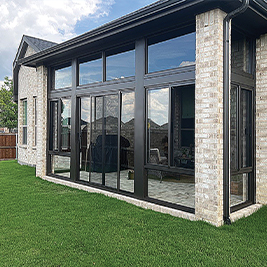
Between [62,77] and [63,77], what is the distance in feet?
0.17

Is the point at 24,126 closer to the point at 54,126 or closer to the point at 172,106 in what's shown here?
the point at 54,126

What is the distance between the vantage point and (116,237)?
11.3 ft

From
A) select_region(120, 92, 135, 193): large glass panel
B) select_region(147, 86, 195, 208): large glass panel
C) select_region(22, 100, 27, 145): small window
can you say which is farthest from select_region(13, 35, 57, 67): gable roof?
select_region(147, 86, 195, 208): large glass panel

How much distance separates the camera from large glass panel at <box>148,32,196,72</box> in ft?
14.5

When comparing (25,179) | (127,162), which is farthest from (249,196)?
(25,179)

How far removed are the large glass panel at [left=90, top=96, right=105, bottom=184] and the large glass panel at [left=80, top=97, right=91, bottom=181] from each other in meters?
0.20

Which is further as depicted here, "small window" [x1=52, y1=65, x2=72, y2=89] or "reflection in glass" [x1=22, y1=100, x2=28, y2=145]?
"reflection in glass" [x1=22, y1=100, x2=28, y2=145]

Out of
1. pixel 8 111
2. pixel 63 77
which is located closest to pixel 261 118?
pixel 63 77

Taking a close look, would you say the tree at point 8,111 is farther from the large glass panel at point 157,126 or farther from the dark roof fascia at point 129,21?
the large glass panel at point 157,126

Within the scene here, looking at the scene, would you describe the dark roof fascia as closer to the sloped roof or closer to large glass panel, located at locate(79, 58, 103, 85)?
large glass panel, located at locate(79, 58, 103, 85)

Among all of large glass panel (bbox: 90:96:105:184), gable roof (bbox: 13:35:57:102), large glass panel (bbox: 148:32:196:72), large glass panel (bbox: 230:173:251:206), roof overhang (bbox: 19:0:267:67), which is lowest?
large glass panel (bbox: 230:173:251:206)

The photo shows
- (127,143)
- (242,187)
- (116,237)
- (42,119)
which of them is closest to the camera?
(116,237)

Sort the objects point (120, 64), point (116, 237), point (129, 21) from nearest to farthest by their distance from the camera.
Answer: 1. point (116, 237)
2. point (129, 21)
3. point (120, 64)

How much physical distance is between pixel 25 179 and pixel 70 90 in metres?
2.92
